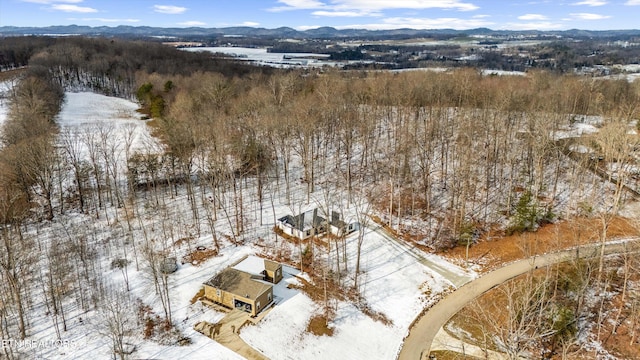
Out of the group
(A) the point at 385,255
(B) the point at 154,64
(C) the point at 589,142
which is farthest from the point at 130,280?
(B) the point at 154,64

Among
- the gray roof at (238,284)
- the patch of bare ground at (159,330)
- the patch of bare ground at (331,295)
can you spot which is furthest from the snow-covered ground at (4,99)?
the patch of bare ground at (331,295)

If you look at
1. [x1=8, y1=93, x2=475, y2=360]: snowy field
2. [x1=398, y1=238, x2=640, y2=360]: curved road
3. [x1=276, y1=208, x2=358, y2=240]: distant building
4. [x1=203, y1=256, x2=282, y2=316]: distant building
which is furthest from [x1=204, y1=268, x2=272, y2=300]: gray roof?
[x1=398, y1=238, x2=640, y2=360]: curved road

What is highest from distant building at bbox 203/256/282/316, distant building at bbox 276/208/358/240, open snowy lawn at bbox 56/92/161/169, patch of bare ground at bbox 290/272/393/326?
open snowy lawn at bbox 56/92/161/169

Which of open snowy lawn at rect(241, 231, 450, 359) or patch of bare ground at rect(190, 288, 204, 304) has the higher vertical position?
patch of bare ground at rect(190, 288, 204, 304)

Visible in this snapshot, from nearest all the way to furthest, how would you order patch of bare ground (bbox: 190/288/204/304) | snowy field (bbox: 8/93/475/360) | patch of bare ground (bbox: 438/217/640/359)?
snowy field (bbox: 8/93/475/360), patch of bare ground (bbox: 438/217/640/359), patch of bare ground (bbox: 190/288/204/304)

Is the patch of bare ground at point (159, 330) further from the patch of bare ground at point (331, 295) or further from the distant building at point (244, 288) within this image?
the patch of bare ground at point (331, 295)

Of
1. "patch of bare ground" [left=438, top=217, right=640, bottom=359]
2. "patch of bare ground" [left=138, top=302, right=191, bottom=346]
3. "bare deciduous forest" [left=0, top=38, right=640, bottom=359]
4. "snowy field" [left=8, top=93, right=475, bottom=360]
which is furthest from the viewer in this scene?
"bare deciduous forest" [left=0, top=38, right=640, bottom=359]

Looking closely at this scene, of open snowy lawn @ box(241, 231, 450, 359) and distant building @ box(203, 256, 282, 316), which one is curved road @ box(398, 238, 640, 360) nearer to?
open snowy lawn @ box(241, 231, 450, 359)
